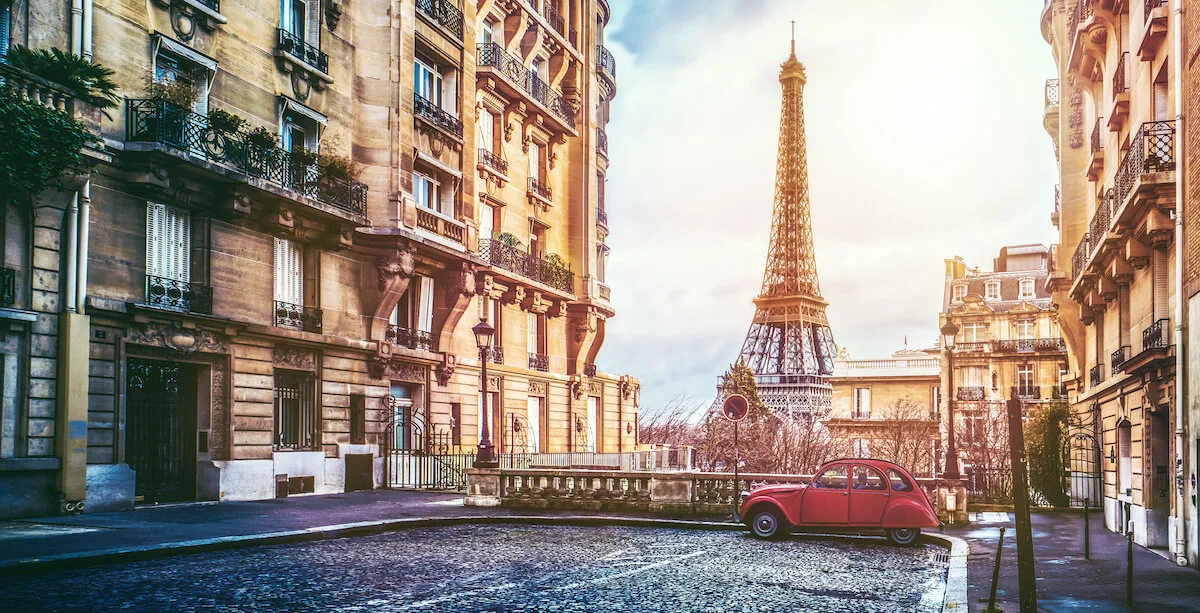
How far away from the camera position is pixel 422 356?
98.6 ft

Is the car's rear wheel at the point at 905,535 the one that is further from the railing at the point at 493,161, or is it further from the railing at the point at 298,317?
the railing at the point at 493,161

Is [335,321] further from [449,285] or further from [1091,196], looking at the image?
[1091,196]

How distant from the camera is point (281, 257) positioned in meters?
24.8

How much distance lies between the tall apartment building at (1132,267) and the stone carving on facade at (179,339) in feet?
56.6

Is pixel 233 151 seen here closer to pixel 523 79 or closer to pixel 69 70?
pixel 69 70

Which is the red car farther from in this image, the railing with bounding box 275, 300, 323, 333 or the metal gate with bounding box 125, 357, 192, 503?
the railing with bounding box 275, 300, 323, 333

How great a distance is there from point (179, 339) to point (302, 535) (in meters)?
6.78

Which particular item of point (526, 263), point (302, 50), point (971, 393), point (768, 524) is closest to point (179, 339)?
point (302, 50)

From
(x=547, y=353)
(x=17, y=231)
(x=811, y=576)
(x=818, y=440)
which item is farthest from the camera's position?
(x=818, y=440)

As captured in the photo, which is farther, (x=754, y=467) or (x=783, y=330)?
(x=783, y=330)

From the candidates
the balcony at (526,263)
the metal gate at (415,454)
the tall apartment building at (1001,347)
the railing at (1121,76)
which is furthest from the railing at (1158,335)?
the tall apartment building at (1001,347)

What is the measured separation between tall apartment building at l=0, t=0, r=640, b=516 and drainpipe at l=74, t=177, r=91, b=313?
2.0 inches

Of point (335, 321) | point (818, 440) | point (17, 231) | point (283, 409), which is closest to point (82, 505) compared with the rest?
point (17, 231)

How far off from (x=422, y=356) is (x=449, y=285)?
8.41 feet
